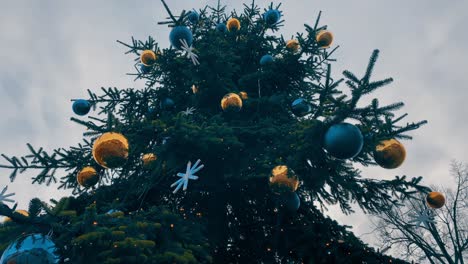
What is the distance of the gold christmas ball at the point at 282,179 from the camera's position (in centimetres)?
404

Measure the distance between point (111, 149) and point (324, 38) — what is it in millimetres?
5478

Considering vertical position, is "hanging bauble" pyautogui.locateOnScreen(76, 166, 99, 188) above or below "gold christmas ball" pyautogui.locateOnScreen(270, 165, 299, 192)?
above

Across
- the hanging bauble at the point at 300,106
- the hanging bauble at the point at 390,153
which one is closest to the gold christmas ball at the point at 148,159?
the hanging bauble at the point at 300,106

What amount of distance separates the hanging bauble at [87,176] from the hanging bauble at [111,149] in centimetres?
178

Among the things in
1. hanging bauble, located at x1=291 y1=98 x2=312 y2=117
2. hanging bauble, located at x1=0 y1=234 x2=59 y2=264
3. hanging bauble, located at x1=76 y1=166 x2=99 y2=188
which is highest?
hanging bauble, located at x1=291 y1=98 x2=312 y2=117

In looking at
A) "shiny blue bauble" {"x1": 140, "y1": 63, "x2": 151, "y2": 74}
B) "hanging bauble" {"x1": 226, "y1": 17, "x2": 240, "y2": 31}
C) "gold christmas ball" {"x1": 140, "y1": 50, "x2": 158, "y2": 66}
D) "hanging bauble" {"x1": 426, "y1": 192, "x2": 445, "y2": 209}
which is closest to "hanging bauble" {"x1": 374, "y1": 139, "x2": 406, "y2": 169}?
"hanging bauble" {"x1": 426, "y1": 192, "x2": 445, "y2": 209}

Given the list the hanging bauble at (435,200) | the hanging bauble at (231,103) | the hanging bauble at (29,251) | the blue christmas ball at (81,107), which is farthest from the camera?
the blue christmas ball at (81,107)

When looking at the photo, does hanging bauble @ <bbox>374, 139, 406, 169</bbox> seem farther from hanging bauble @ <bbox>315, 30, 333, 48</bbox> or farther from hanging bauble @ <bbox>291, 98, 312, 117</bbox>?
hanging bauble @ <bbox>315, 30, 333, 48</bbox>

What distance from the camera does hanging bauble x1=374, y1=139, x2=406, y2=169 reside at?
11.6 ft

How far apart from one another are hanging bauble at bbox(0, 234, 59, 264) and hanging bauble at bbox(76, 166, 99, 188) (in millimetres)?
2637

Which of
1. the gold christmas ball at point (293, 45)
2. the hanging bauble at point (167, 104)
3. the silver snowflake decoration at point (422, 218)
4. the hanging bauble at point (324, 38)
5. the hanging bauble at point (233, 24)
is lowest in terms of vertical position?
the silver snowflake decoration at point (422, 218)

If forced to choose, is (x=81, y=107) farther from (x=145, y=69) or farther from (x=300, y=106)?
(x=300, y=106)

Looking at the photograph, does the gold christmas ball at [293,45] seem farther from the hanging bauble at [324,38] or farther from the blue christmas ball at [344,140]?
the blue christmas ball at [344,140]

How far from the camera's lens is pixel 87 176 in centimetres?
→ 530
